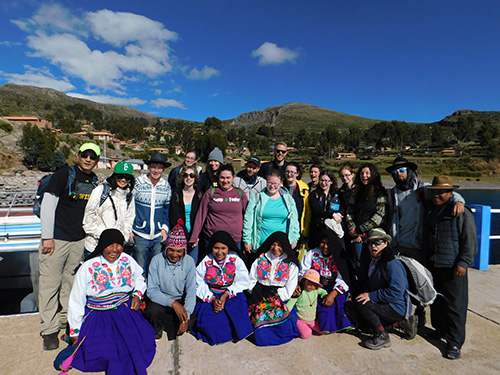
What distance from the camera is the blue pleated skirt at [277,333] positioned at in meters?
2.88

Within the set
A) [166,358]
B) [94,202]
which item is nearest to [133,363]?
[166,358]

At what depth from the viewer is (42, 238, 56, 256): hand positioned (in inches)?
111

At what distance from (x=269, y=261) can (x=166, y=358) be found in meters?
1.42

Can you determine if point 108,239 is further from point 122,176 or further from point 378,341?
point 378,341

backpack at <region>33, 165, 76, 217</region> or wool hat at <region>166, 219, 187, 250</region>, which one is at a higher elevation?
backpack at <region>33, 165, 76, 217</region>

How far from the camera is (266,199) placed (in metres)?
3.67

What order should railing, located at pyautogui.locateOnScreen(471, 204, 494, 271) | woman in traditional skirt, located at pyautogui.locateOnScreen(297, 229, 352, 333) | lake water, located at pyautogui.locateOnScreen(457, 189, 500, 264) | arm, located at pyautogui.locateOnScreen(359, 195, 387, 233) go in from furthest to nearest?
lake water, located at pyautogui.locateOnScreen(457, 189, 500, 264)
railing, located at pyautogui.locateOnScreen(471, 204, 494, 271)
arm, located at pyautogui.locateOnScreen(359, 195, 387, 233)
woman in traditional skirt, located at pyautogui.locateOnScreen(297, 229, 352, 333)

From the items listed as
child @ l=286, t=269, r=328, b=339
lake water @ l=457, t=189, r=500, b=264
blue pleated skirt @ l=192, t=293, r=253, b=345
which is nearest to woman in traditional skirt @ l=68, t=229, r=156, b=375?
blue pleated skirt @ l=192, t=293, r=253, b=345

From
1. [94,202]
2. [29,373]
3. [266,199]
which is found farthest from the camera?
[266,199]

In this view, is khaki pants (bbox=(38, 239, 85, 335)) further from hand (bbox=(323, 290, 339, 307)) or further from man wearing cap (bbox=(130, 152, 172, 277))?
hand (bbox=(323, 290, 339, 307))

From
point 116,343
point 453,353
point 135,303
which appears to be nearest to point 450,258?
point 453,353

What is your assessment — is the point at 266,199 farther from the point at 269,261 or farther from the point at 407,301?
the point at 407,301

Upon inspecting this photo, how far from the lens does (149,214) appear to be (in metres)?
3.46

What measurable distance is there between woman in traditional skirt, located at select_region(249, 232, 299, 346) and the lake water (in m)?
15.6
